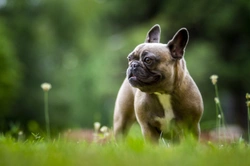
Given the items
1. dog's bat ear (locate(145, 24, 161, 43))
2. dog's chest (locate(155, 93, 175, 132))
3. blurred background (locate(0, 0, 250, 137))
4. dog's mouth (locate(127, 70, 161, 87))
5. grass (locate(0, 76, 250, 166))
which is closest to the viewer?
grass (locate(0, 76, 250, 166))

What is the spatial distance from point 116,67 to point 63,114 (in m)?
2.50

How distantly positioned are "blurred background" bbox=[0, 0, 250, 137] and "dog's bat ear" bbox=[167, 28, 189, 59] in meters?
10.8

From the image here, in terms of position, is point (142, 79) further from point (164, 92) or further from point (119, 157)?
point (119, 157)

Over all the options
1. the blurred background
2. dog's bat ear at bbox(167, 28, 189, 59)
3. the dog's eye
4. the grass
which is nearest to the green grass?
the grass

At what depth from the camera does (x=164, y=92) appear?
477cm

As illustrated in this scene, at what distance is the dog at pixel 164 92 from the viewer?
4.70 meters

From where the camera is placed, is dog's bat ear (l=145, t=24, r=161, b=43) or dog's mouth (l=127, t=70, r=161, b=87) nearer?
dog's mouth (l=127, t=70, r=161, b=87)

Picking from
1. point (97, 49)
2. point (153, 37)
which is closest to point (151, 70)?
point (153, 37)

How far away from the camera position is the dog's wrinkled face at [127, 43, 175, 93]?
183 inches

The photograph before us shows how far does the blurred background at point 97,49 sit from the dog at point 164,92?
10.7 m

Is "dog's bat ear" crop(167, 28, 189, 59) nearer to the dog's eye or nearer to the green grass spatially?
the dog's eye

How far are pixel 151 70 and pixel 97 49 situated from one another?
15.5 m

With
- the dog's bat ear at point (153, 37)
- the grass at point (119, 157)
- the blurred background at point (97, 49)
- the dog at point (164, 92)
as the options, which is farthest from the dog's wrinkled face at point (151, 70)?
the blurred background at point (97, 49)

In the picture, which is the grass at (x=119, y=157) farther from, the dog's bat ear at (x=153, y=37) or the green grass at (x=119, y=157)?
the dog's bat ear at (x=153, y=37)
